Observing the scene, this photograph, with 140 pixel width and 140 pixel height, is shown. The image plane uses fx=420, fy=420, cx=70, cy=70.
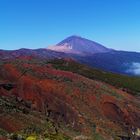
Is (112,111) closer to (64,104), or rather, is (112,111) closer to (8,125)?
(64,104)

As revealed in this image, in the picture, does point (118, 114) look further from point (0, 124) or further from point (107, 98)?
point (0, 124)

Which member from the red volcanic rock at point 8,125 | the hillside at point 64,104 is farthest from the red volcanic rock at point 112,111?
the red volcanic rock at point 8,125

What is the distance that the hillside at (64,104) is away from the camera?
56.2m

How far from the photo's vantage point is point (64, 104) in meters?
67.7

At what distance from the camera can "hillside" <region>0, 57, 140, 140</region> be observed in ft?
185

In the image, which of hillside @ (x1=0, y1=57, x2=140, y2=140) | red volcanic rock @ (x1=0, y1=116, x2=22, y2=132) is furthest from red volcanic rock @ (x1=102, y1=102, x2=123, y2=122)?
red volcanic rock @ (x1=0, y1=116, x2=22, y2=132)

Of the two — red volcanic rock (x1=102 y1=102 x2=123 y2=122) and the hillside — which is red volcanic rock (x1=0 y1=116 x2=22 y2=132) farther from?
red volcanic rock (x1=102 y1=102 x2=123 y2=122)

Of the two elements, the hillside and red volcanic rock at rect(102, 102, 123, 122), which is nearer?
the hillside

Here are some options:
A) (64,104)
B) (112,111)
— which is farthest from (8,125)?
(112,111)

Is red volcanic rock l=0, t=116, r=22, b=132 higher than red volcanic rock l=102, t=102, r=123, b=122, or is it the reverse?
red volcanic rock l=0, t=116, r=22, b=132

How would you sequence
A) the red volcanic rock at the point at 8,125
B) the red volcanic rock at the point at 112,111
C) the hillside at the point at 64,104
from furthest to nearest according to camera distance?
the red volcanic rock at the point at 112,111, the hillside at the point at 64,104, the red volcanic rock at the point at 8,125

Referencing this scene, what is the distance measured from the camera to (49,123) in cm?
5419

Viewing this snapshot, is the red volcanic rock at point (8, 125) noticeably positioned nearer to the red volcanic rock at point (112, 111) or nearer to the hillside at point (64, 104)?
the hillside at point (64, 104)

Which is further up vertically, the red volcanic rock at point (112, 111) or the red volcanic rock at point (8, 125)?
the red volcanic rock at point (8, 125)
